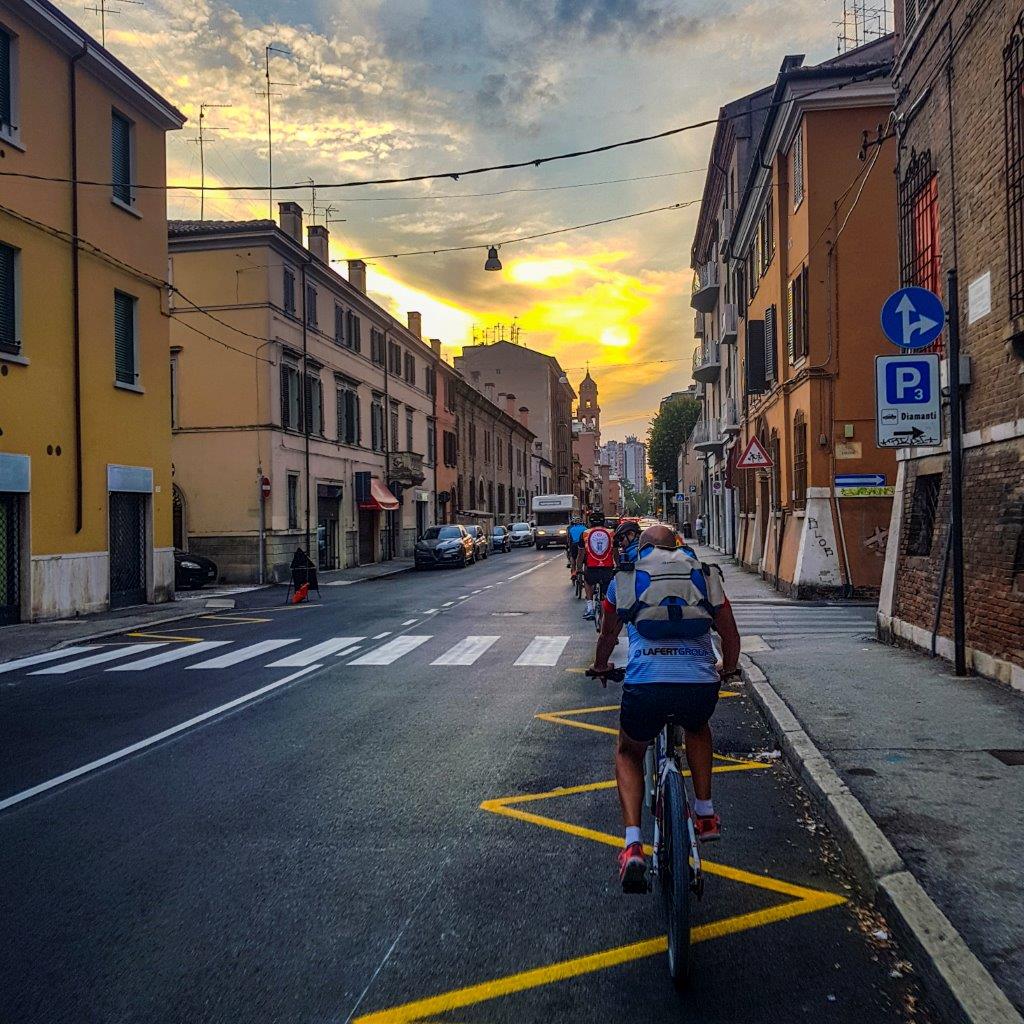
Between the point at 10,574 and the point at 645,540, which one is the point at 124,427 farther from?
the point at 645,540

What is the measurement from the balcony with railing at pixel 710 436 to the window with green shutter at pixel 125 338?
22693mm

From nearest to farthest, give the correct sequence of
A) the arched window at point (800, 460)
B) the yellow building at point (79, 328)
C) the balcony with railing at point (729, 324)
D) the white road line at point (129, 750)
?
the white road line at point (129, 750)
the yellow building at point (79, 328)
the arched window at point (800, 460)
the balcony with railing at point (729, 324)

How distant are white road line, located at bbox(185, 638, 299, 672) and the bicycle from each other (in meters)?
8.43

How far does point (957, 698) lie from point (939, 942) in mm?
4999

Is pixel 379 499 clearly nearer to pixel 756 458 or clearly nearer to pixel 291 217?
pixel 291 217

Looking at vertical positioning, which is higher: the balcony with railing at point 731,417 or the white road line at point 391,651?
the balcony with railing at point 731,417

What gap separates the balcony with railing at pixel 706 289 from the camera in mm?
38781

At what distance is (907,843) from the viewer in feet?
15.0

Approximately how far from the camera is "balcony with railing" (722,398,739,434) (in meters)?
31.7

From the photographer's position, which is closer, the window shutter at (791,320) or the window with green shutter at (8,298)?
the window with green shutter at (8,298)

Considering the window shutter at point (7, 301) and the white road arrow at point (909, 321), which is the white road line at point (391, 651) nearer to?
the white road arrow at point (909, 321)

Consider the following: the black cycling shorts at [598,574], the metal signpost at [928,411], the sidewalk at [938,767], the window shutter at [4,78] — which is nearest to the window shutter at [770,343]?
the black cycling shorts at [598,574]

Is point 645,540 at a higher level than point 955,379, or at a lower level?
lower

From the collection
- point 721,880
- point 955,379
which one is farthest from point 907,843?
point 955,379
